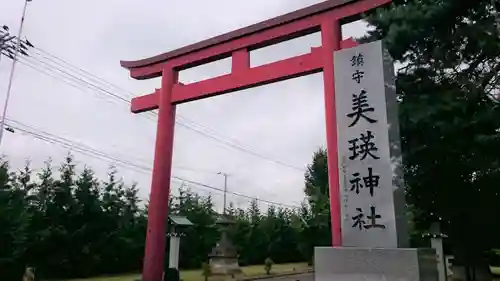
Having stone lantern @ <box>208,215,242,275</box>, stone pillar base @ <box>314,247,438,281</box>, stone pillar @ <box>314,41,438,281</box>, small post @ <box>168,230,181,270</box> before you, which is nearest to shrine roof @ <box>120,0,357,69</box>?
stone pillar @ <box>314,41,438,281</box>

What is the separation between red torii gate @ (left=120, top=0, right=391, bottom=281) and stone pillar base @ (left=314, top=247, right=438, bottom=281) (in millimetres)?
2453

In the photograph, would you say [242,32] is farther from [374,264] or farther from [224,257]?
[224,257]

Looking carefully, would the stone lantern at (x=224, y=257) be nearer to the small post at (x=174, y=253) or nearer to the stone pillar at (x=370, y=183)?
the small post at (x=174, y=253)

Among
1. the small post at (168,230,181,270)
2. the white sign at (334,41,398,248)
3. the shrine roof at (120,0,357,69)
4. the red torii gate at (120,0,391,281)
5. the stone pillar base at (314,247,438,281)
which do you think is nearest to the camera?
the stone pillar base at (314,247,438,281)

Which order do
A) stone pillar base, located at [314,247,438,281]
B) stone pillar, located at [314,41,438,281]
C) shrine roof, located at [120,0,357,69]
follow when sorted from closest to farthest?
stone pillar base, located at [314,247,438,281] → stone pillar, located at [314,41,438,281] → shrine roof, located at [120,0,357,69]

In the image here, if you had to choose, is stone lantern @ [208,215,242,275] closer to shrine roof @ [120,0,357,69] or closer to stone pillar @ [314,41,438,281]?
shrine roof @ [120,0,357,69]

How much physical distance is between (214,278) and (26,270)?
4929 millimetres

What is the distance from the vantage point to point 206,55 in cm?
823

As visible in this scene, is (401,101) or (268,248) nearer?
(401,101)

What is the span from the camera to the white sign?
11.3ft

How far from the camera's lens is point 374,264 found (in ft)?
10.5

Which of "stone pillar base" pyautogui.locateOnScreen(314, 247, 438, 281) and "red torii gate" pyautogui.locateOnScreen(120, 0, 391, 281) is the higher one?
"red torii gate" pyautogui.locateOnScreen(120, 0, 391, 281)

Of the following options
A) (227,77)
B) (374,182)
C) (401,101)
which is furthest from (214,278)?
(374,182)

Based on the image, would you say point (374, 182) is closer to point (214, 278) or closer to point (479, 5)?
point (479, 5)
